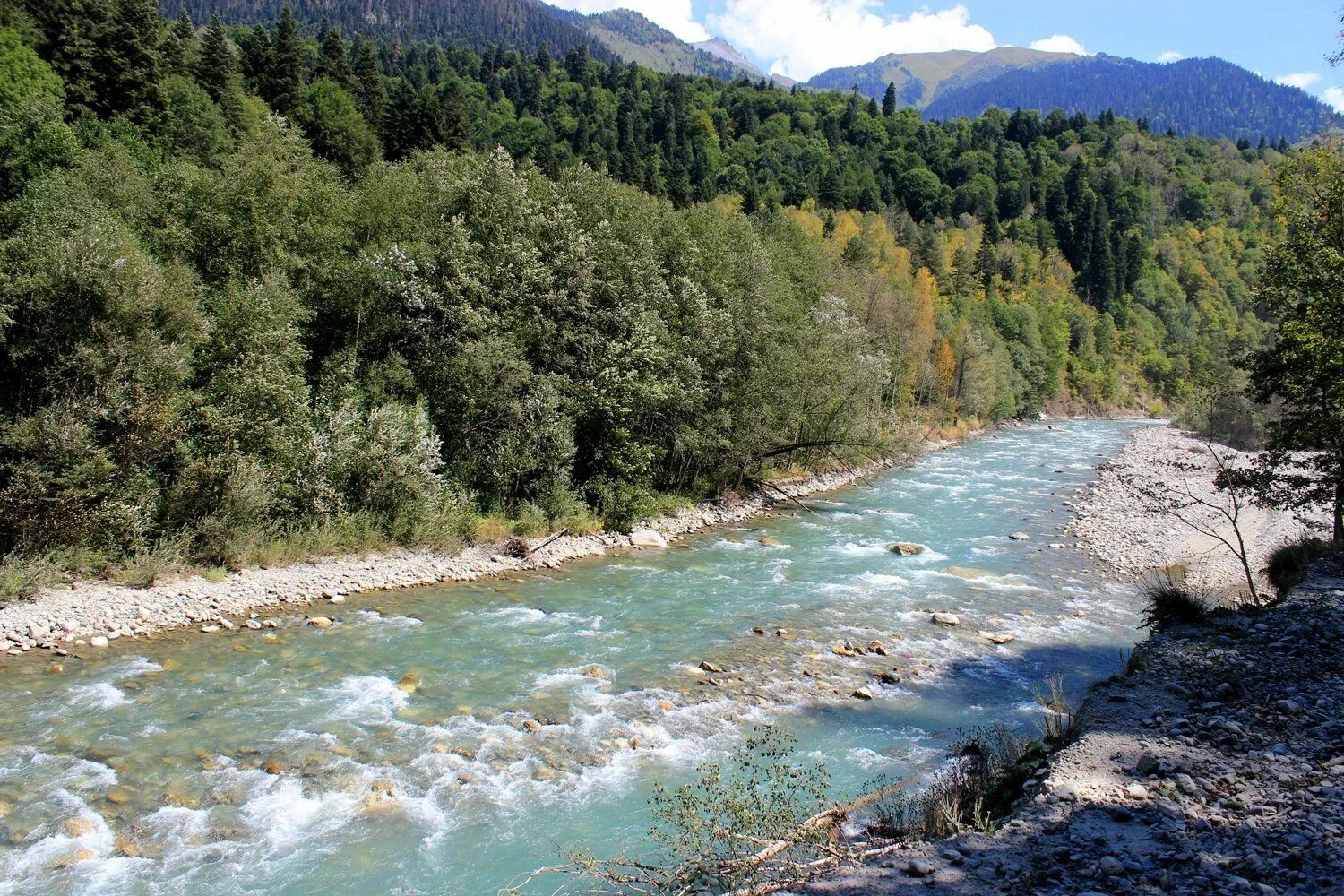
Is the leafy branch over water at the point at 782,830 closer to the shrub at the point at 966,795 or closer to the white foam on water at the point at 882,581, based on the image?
the shrub at the point at 966,795

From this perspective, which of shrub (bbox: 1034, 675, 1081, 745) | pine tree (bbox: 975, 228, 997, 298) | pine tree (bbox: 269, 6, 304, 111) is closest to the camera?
shrub (bbox: 1034, 675, 1081, 745)

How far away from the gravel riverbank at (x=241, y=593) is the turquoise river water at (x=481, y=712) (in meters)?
0.76

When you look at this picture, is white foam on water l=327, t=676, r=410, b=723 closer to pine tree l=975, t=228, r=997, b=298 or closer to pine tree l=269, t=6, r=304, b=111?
pine tree l=269, t=6, r=304, b=111

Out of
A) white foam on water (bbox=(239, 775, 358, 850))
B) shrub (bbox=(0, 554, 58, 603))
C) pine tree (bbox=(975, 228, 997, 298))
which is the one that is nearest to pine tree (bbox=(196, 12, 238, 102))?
shrub (bbox=(0, 554, 58, 603))

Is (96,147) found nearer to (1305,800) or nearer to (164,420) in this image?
(164,420)

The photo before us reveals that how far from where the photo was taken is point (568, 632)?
52.1ft

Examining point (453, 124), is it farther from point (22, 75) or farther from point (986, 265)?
point (986, 265)

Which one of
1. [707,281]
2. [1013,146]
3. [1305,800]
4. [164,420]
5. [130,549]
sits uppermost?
[1013,146]

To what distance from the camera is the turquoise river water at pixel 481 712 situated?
341 inches

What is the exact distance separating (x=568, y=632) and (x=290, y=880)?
799 cm

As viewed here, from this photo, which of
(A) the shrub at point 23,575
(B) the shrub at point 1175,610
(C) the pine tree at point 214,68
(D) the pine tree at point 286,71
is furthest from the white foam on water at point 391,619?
(D) the pine tree at point 286,71

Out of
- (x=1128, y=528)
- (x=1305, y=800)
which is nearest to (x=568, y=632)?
(x=1305, y=800)

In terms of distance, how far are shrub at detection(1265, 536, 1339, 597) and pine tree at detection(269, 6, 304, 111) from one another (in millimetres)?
56499

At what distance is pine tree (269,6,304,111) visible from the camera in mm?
51625
